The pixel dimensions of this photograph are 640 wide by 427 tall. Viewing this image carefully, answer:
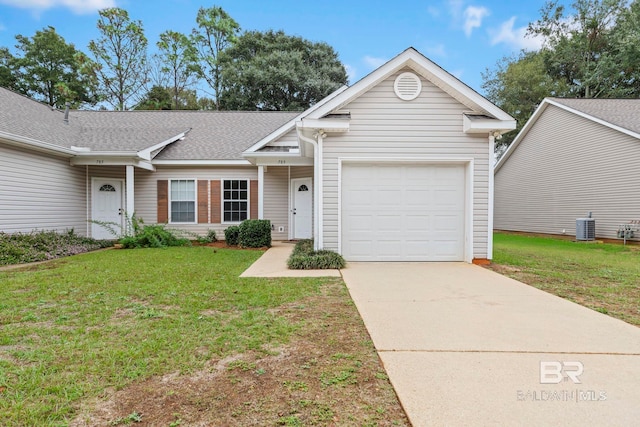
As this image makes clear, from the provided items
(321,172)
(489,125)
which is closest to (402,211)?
(321,172)

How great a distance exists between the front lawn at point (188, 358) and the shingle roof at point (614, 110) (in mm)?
14236

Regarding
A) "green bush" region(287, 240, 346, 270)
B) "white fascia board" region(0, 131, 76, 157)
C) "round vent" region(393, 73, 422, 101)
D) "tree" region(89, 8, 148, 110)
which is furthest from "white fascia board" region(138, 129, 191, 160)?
"tree" region(89, 8, 148, 110)

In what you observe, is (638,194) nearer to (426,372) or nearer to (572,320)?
(572,320)

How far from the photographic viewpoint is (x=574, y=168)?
50.3 ft

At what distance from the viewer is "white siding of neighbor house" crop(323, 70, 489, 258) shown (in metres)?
7.84

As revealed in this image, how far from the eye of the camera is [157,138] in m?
13.0

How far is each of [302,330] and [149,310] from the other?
205 centimetres

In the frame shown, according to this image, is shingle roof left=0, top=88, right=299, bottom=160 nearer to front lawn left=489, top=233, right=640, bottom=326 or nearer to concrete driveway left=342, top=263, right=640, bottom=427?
front lawn left=489, top=233, right=640, bottom=326

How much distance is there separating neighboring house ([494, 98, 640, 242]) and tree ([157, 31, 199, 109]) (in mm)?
25555

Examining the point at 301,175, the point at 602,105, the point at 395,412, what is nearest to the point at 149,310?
the point at 395,412

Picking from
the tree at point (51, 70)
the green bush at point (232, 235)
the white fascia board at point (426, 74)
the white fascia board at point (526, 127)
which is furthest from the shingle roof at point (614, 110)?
the tree at point (51, 70)

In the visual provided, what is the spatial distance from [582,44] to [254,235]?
29.4 metres

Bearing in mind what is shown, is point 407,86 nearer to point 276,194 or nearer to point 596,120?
point 276,194

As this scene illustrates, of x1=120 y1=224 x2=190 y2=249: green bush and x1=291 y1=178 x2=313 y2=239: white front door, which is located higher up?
x1=291 y1=178 x2=313 y2=239: white front door
